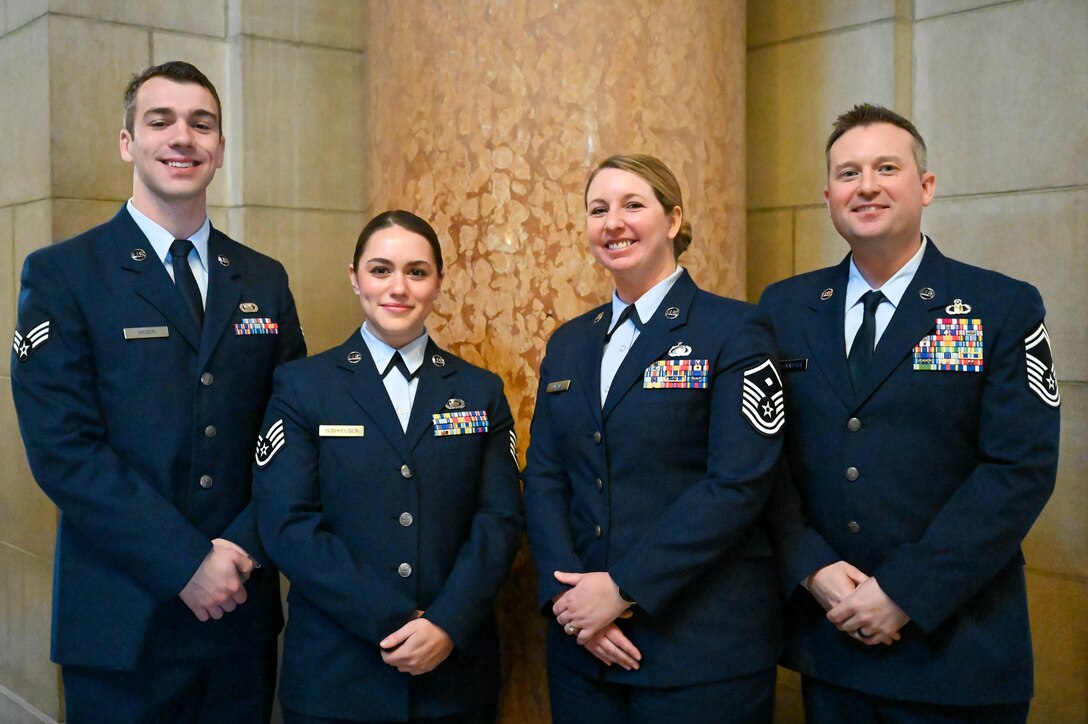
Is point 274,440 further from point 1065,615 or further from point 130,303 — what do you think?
point 1065,615

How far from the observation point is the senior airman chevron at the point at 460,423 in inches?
94.1

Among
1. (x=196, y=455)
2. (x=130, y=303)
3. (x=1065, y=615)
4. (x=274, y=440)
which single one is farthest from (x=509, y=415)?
(x=1065, y=615)

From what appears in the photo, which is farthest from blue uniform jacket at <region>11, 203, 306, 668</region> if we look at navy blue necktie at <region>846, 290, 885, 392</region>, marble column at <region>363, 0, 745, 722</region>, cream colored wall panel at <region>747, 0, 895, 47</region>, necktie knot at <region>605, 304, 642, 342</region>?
cream colored wall panel at <region>747, 0, 895, 47</region>

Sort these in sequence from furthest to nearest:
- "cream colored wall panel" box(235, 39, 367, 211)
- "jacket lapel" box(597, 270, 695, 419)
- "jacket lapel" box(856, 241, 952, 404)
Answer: "cream colored wall panel" box(235, 39, 367, 211), "jacket lapel" box(597, 270, 695, 419), "jacket lapel" box(856, 241, 952, 404)

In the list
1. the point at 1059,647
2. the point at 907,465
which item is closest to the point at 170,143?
the point at 907,465

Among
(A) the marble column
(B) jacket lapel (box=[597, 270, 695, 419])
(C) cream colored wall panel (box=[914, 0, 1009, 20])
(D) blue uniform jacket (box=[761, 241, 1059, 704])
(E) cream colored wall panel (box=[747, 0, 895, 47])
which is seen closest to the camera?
(D) blue uniform jacket (box=[761, 241, 1059, 704])

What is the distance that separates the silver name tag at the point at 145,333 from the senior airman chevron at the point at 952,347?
160 centimetres

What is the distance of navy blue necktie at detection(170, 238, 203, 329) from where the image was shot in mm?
2457

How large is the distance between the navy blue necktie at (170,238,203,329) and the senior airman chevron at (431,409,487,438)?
0.60m

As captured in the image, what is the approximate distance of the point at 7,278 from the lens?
3.52 m

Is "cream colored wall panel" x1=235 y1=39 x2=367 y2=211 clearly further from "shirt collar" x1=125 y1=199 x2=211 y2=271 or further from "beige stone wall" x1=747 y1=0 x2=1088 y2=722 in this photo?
"beige stone wall" x1=747 y1=0 x2=1088 y2=722

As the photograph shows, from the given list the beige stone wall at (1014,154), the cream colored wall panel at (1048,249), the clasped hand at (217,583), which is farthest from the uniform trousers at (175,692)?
the cream colored wall panel at (1048,249)

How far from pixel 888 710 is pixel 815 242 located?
1706 millimetres

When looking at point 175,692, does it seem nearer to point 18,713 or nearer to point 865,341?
point 18,713
